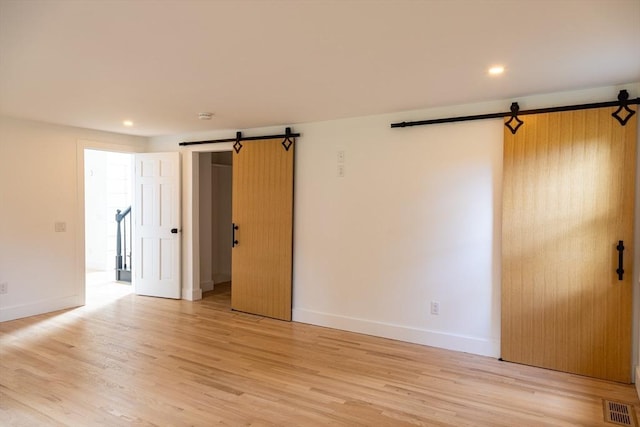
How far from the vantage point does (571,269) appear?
3258 millimetres

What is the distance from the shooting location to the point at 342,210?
441cm

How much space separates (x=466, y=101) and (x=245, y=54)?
6.97 feet

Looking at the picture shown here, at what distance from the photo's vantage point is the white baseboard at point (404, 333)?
144 inches

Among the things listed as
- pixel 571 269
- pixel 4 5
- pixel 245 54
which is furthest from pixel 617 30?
pixel 4 5

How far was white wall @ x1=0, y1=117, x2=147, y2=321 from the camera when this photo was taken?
4.55 m

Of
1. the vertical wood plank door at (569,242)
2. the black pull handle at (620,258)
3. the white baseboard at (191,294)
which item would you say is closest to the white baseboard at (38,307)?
the white baseboard at (191,294)

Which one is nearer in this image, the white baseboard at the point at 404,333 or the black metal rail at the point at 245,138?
the white baseboard at the point at 404,333

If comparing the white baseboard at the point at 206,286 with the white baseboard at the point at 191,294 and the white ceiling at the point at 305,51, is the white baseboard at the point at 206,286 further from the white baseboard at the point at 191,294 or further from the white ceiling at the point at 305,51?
the white ceiling at the point at 305,51

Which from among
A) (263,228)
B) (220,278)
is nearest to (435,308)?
(263,228)

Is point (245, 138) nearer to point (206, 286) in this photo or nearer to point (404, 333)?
point (206, 286)

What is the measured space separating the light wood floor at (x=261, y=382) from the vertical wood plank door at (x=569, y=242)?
23 cm

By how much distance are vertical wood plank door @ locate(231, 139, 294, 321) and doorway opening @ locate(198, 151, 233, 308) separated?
104cm

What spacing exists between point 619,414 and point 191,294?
190 inches

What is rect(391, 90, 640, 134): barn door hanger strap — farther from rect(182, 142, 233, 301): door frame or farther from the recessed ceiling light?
rect(182, 142, 233, 301): door frame
